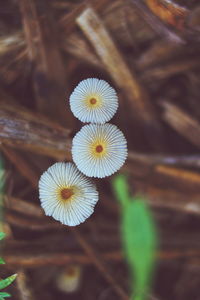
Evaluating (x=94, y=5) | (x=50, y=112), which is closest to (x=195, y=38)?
(x=94, y=5)

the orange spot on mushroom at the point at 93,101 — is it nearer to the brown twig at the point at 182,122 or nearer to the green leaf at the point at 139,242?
the green leaf at the point at 139,242

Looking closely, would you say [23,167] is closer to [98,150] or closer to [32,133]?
[32,133]

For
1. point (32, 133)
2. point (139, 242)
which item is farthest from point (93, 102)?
point (139, 242)

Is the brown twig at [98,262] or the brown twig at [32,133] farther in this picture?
the brown twig at [98,262]

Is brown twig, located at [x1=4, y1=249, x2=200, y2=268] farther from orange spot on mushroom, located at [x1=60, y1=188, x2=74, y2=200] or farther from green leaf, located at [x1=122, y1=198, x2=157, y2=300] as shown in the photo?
orange spot on mushroom, located at [x1=60, y1=188, x2=74, y2=200]

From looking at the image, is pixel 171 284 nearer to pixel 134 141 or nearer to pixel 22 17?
pixel 134 141

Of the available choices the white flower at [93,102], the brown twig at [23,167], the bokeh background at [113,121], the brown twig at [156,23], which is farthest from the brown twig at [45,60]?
the white flower at [93,102]
